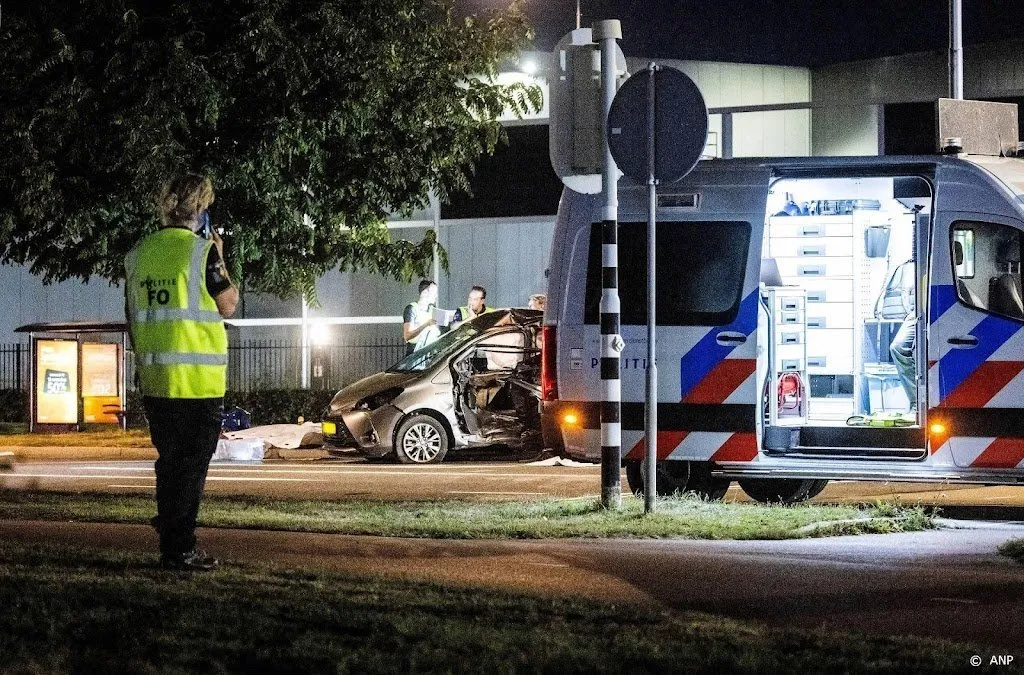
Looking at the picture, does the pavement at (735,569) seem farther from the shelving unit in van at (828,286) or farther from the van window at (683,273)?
the shelving unit in van at (828,286)

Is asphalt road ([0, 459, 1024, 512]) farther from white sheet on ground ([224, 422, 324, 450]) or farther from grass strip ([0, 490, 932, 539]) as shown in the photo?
white sheet on ground ([224, 422, 324, 450])

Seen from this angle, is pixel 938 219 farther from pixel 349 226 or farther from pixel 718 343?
pixel 349 226

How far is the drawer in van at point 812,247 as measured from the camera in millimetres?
13305

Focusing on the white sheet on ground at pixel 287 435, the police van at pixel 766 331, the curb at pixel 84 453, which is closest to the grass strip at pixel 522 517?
the police van at pixel 766 331

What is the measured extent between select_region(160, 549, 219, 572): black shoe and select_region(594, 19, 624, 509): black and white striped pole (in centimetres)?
367

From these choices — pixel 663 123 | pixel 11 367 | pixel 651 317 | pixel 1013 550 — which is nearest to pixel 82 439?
pixel 11 367

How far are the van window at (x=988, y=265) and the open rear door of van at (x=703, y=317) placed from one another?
136cm

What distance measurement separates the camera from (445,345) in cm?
1806

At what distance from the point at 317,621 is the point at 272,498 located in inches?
270

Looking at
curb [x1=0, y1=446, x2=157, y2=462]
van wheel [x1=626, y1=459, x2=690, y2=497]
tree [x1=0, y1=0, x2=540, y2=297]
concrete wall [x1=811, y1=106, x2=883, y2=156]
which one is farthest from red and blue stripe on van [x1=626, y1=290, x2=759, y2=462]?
concrete wall [x1=811, y1=106, x2=883, y2=156]

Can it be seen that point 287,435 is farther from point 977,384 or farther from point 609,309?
point 977,384

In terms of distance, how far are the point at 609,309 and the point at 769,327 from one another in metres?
1.57

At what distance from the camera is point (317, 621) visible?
633 centimetres

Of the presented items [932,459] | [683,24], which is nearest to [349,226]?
[932,459]
